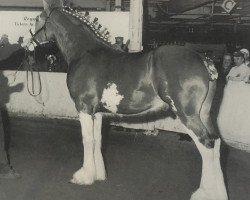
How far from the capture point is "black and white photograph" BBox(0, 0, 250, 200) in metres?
5.50

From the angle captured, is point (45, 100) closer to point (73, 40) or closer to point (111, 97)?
point (73, 40)

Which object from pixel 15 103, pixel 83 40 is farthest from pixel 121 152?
pixel 15 103

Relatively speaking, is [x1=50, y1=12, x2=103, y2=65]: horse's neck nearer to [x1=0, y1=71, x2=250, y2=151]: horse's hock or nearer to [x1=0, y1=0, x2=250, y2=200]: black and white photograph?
[x1=0, y1=0, x2=250, y2=200]: black and white photograph

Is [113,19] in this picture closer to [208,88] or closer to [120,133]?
[120,133]

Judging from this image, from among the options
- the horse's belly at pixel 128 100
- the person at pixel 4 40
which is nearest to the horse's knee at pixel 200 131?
the horse's belly at pixel 128 100

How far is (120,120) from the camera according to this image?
984 centimetres

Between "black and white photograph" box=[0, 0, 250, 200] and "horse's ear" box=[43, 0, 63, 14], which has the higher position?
"horse's ear" box=[43, 0, 63, 14]

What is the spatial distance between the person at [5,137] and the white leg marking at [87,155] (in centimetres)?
98

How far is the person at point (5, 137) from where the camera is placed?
634 cm

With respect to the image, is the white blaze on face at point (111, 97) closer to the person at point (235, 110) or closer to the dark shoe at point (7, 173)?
the dark shoe at point (7, 173)

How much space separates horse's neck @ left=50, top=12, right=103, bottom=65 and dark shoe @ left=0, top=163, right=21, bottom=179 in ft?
6.23

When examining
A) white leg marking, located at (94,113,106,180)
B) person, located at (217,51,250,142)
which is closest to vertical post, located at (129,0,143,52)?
person, located at (217,51,250,142)

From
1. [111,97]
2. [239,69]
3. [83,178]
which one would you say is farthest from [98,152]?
[239,69]

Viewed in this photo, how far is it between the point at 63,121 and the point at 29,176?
442 centimetres
